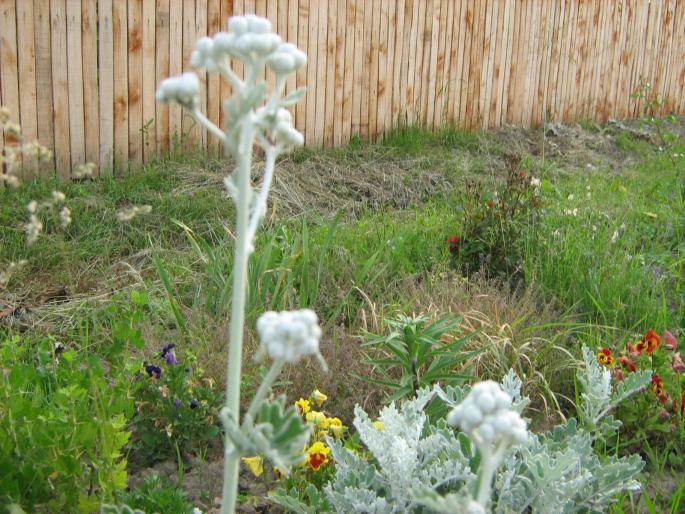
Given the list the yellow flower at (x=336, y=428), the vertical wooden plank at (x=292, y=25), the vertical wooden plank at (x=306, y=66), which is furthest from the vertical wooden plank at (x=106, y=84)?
the yellow flower at (x=336, y=428)

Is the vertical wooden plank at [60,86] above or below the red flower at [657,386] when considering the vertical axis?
above

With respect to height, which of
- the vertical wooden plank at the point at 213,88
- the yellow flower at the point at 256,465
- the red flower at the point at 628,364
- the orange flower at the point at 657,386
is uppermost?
the vertical wooden plank at the point at 213,88

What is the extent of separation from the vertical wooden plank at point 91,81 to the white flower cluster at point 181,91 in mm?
5254

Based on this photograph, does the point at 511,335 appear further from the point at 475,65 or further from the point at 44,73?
the point at 475,65

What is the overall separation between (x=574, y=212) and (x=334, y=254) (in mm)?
1679

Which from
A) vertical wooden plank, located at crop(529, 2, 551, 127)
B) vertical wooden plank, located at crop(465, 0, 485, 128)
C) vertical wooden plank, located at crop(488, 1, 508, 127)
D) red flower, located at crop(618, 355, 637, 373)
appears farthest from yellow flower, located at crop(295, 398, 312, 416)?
vertical wooden plank, located at crop(529, 2, 551, 127)

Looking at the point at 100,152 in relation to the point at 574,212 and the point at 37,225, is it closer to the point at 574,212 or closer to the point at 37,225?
the point at 574,212

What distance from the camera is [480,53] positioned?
30.9 ft

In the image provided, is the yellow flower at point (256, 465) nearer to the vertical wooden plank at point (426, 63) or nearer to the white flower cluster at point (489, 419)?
the white flower cluster at point (489, 419)

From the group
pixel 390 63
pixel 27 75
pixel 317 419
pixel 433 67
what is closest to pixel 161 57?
pixel 27 75

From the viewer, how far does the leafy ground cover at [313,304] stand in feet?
8.35

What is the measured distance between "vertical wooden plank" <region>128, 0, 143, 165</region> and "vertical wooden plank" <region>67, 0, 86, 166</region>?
0.39 m

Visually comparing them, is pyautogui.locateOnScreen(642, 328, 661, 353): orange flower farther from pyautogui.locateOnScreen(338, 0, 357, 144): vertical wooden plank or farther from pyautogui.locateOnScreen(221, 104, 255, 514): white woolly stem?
pyautogui.locateOnScreen(338, 0, 357, 144): vertical wooden plank

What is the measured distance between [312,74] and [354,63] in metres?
0.58
